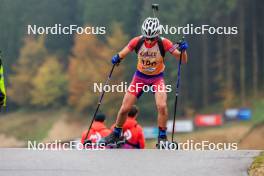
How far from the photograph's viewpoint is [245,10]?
15.1 metres

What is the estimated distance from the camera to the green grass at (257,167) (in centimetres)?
693

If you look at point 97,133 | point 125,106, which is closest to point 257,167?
point 125,106

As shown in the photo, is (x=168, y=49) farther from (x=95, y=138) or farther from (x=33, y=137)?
(x=33, y=137)

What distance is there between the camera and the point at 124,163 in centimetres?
789

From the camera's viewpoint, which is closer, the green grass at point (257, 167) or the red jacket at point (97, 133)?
the green grass at point (257, 167)

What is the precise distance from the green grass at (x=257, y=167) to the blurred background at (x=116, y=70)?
7039 mm

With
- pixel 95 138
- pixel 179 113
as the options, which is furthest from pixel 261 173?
pixel 179 113
